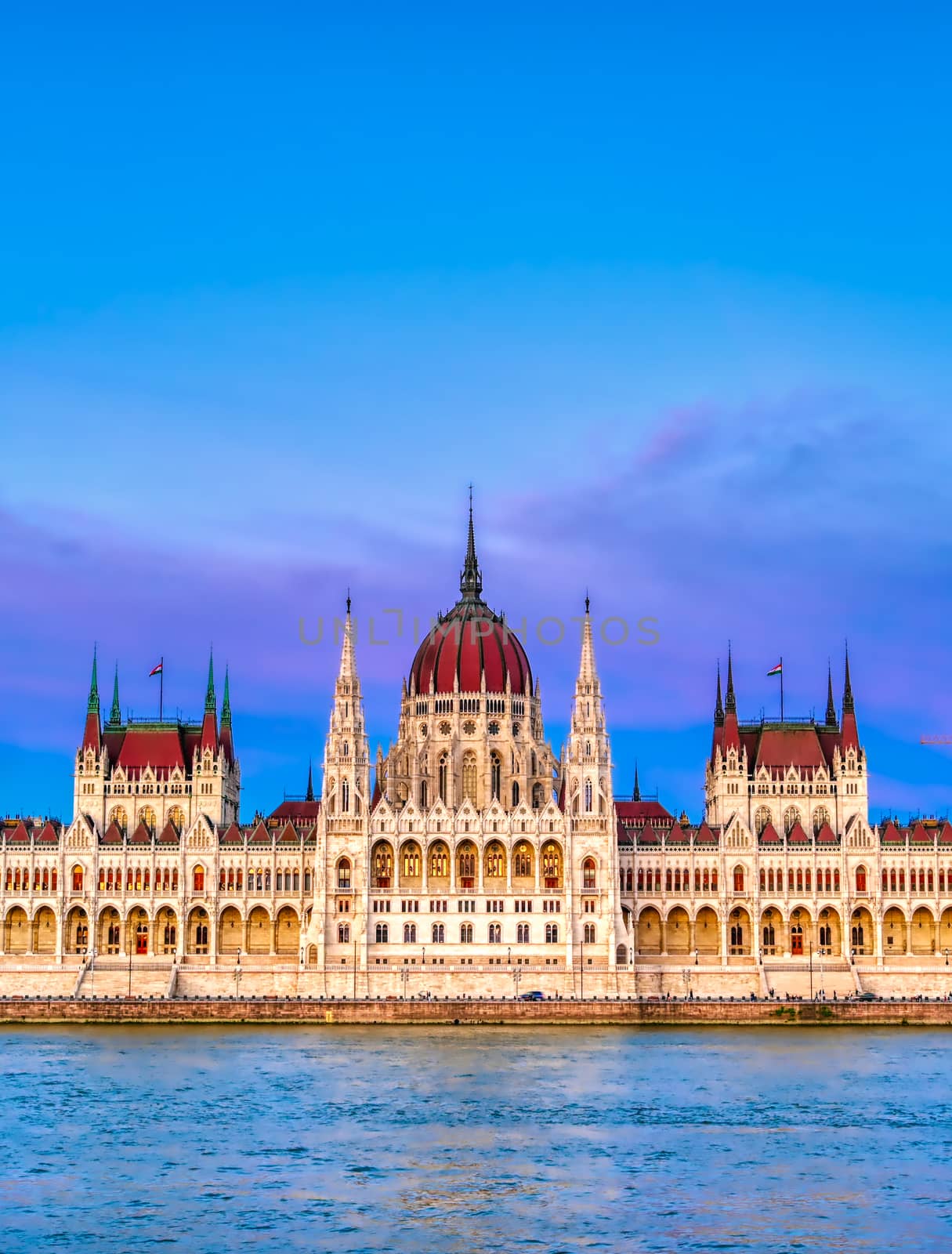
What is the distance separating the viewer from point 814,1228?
63.7 metres

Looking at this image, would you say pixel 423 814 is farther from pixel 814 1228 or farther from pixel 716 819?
pixel 814 1228

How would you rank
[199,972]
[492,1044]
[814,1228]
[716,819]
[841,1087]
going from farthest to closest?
[716,819]
[199,972]
[492,1044]
[841,1087]
[814,1228]

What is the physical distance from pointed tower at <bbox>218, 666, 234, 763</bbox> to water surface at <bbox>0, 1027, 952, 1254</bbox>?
1646 inches

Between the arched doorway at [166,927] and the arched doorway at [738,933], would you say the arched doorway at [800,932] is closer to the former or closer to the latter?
the arched doorway at [738,933]

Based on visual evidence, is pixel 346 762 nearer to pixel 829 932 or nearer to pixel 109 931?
pixel 109 931

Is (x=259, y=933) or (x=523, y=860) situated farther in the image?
(x=259, y=933)

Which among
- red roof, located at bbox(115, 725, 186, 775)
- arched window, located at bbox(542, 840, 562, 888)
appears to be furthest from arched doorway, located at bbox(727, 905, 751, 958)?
red roof, located at bbox(115, 725, 186, 775)

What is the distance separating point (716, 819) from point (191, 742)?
3860 cm

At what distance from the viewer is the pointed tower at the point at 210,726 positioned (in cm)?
15025

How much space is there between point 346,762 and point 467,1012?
69.9 feet

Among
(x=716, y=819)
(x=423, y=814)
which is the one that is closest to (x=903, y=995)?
(x=716, y=819)

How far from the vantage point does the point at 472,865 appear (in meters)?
139

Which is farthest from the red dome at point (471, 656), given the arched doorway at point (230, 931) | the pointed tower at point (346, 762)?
the arched doorway at point (230, 931)

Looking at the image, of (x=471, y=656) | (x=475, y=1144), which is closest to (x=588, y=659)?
(x=471, y=656)
